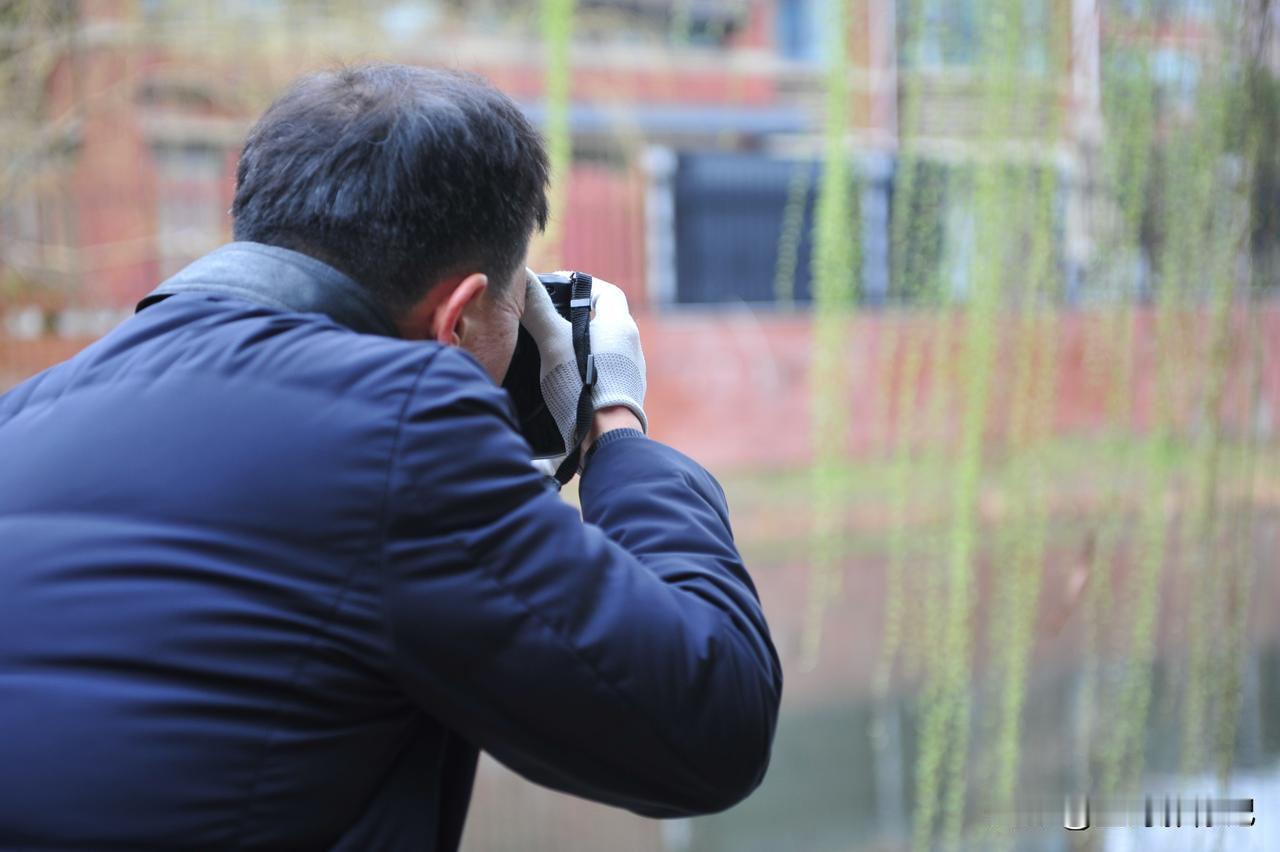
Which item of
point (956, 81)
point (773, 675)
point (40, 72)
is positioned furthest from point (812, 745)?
point (773, 675)

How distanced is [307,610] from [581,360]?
257 millimetres

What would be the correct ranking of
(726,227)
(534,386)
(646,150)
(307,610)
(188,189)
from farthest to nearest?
(726,227) → (646,150) → (188,189) → (534,386) → (307,610)

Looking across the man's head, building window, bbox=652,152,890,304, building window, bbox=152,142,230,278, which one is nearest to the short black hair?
the man's head

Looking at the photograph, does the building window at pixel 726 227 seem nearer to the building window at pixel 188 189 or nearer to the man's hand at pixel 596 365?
the building window at pixel 188 189

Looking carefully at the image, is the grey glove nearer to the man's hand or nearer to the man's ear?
the man's hand

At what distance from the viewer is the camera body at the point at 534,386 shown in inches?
28.2

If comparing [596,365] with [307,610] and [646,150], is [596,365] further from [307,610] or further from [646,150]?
[646,150]

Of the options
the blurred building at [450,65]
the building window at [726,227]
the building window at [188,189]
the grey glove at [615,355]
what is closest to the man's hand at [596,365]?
the grey glove at [615,355]

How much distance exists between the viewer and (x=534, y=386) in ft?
2.37

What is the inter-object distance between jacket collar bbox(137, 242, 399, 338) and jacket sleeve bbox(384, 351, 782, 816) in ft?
0.27

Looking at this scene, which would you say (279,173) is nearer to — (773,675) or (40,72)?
A: (773,675)

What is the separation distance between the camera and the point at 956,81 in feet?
5.57

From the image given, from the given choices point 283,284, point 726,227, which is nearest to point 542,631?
→ point 283,284

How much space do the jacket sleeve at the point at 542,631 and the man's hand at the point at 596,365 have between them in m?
0.14
